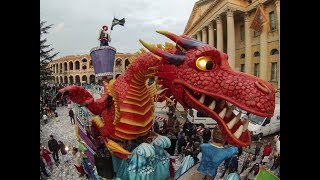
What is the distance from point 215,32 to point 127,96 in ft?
3.62

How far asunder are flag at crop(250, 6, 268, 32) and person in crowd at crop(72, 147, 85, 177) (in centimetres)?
201

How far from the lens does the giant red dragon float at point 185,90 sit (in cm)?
234

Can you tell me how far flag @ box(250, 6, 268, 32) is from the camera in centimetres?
332

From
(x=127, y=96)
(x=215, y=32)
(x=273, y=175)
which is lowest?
(x=273, y=175)

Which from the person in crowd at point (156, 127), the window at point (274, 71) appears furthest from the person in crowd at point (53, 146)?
the window at point (274, 71)

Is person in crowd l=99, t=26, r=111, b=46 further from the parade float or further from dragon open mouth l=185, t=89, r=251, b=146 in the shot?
dragon open mouth l=185, t=89, r=251, b=146

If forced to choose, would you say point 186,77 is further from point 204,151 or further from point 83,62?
point 83,62

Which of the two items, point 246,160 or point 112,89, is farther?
point 246,160

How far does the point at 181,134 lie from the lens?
3465mm

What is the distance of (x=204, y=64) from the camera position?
2.45 meters

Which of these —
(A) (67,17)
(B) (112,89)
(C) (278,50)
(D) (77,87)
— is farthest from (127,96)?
(C) (278,50)

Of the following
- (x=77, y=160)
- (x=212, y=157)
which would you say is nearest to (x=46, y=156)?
(x=77, y=160)

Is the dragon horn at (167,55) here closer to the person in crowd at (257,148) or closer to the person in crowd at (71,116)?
the person in crowd at (71,116)

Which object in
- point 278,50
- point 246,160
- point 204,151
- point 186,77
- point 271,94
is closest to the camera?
point 271,94
